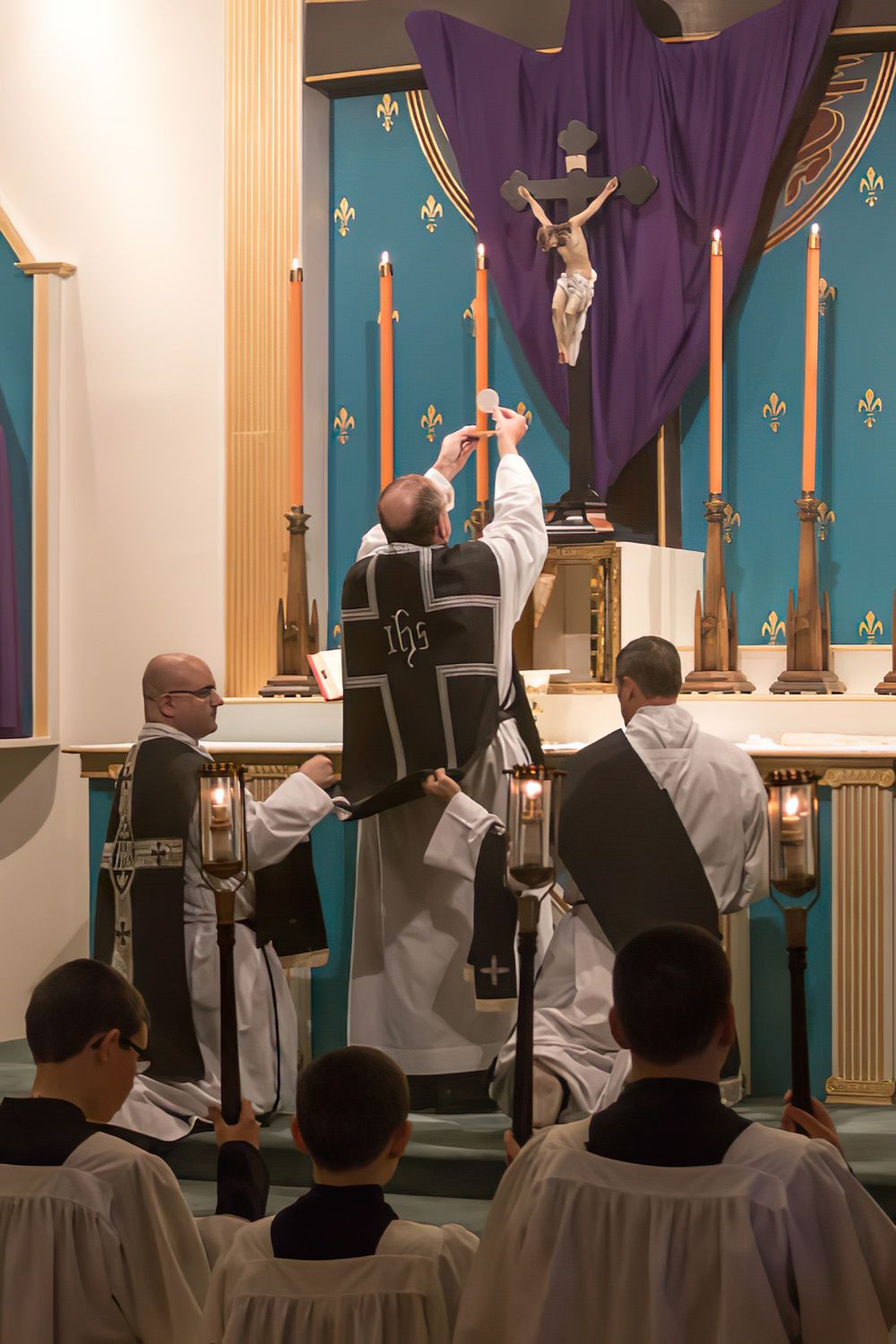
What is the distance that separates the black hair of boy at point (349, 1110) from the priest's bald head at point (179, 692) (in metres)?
2.76

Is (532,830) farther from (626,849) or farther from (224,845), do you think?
(626,849)

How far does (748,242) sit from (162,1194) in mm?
5071

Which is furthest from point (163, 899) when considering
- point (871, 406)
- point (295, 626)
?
point (871, 406)

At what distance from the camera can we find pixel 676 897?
472cm

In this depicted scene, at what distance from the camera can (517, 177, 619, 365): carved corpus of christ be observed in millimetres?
6434

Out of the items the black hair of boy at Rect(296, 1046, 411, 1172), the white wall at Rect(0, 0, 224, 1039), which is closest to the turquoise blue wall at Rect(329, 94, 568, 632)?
the white wall at Rect(0, 0, 224, 1039)

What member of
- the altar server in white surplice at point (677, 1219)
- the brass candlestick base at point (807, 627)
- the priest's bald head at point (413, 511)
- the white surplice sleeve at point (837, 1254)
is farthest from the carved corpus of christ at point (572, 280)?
the white surplice sleeve at point (837, 1254)

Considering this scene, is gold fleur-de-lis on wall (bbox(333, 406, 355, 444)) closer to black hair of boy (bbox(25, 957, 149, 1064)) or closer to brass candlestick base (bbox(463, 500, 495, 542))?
brass candlestick base (bbox(463, 500, 495, 542))

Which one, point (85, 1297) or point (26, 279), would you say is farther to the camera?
point (26, 279)

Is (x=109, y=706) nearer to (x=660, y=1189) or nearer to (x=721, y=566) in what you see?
(x=721, y=566)

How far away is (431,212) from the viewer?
7.20 metres

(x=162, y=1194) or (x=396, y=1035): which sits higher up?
(x=162, y=1194)

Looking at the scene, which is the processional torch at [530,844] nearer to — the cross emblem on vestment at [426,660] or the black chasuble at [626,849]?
the black chasuble at [626,849]

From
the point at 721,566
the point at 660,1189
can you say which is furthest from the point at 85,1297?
the point at 721,566
